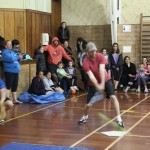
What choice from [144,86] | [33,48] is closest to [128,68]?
[144,86]

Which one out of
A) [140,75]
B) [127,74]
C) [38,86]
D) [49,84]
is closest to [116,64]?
[127,74]

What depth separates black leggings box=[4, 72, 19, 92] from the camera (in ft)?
31.9

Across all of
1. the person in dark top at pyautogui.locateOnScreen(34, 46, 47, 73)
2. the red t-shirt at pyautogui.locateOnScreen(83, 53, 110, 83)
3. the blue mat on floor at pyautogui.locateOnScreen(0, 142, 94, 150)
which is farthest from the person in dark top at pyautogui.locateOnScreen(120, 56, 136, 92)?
the blue mat on floor at pyautogui.locateOnScreen(0, 142, 94, 150)

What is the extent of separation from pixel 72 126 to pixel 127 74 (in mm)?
6624

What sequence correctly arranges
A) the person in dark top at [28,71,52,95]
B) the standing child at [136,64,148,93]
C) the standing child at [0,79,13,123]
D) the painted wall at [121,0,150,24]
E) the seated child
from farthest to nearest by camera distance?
the painted wall at [121,0,150,24], the standing child at [136,64,148,93], the seated child, the person in dark top at [28,71,52,95], the standing child at [0,79,13,123]

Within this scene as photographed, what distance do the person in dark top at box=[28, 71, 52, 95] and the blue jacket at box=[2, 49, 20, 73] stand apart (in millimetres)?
1005

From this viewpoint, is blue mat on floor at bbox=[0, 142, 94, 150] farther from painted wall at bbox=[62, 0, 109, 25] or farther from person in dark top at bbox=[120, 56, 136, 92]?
painted wall at bbox=[62, 0, 109, 25]

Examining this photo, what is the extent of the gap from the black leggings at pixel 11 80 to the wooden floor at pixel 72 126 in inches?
19.7

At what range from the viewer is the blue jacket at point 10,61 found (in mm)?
9555

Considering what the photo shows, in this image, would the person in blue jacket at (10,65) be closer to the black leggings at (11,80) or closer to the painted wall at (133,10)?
the black leggings at (11,80)

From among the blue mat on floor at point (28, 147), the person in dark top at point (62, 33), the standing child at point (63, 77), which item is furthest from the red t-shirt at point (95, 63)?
the person in dark top at point (62, 33)

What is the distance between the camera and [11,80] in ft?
32.0

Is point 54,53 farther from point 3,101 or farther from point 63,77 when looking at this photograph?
point 3,101

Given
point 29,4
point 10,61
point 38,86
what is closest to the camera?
point 10,61
